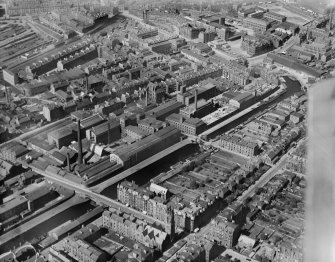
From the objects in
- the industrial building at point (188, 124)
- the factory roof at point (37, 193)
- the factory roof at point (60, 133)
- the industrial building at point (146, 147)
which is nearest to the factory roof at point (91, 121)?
the factory roof at point (60, 133)

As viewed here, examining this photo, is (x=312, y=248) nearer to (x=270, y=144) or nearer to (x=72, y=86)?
(x=270, y=144)

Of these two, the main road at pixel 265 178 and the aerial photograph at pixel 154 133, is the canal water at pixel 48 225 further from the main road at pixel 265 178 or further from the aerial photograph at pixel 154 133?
the main road at pixel 265 178

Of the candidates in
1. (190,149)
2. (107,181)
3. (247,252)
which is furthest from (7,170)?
(247,252)

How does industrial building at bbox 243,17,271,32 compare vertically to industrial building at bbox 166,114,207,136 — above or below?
above

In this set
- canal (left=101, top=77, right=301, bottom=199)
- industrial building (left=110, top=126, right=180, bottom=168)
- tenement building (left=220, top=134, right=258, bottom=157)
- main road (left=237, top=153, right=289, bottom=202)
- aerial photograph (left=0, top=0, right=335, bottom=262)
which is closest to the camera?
aerial photograph (left=0, top=0, right=335, bottom=262)

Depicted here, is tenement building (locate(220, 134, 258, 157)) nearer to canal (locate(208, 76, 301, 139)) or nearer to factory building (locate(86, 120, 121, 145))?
canal (locate(208, 76, 301, 139))

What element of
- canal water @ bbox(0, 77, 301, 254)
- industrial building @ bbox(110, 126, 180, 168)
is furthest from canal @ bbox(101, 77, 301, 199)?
industrial building @ bbox(110, 126, 180, 168)
